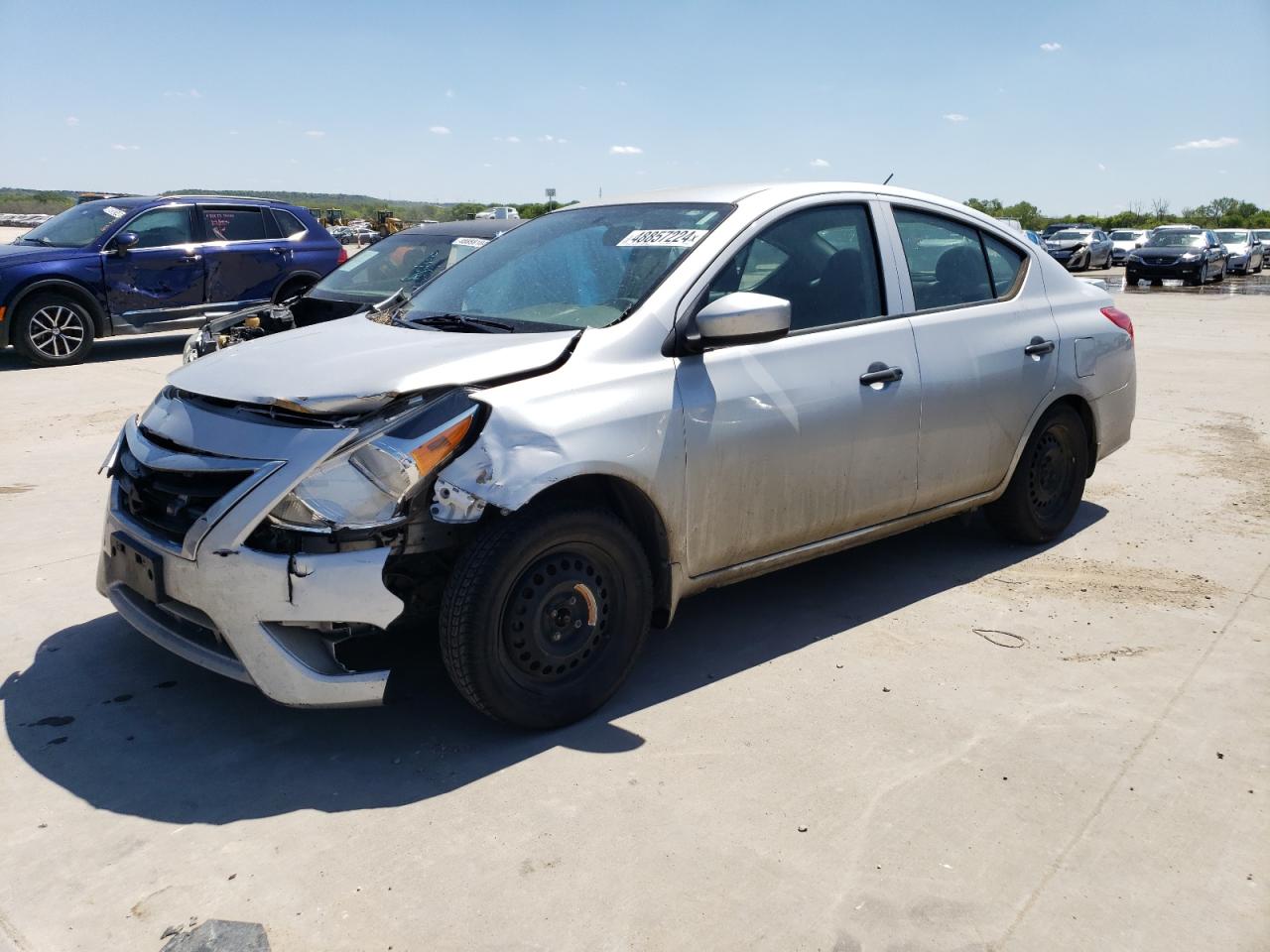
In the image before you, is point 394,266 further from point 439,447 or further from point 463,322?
point 439,447

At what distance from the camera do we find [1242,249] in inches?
1321

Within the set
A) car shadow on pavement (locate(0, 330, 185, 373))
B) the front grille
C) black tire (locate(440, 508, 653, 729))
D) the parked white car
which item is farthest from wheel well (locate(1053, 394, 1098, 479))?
the parked white car

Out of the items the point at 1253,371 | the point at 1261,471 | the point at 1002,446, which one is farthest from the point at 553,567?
the point at 1253,371

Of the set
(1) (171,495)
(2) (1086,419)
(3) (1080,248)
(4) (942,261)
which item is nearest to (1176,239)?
(3) (1080,248)

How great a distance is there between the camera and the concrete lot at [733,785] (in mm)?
2541

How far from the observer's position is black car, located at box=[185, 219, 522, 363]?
320 inches

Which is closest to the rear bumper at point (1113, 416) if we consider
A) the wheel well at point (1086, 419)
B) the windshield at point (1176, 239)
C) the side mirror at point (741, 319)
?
the wheel well at point (1086, 419)

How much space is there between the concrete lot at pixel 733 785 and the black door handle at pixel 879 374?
1.00 meters

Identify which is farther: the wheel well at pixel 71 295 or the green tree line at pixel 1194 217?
the green tree line at pixel 1194 217

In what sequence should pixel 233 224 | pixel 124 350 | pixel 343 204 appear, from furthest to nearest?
pixel 343 204
pixel 124 350
pixel 233 224

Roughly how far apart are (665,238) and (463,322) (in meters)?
0.80

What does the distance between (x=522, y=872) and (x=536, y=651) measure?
0.76 m

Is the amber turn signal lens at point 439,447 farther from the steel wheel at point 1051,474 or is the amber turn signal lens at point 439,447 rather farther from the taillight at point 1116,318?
the taillight at point 1116,318

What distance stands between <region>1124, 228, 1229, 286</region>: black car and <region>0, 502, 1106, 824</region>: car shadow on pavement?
27.7 meters
